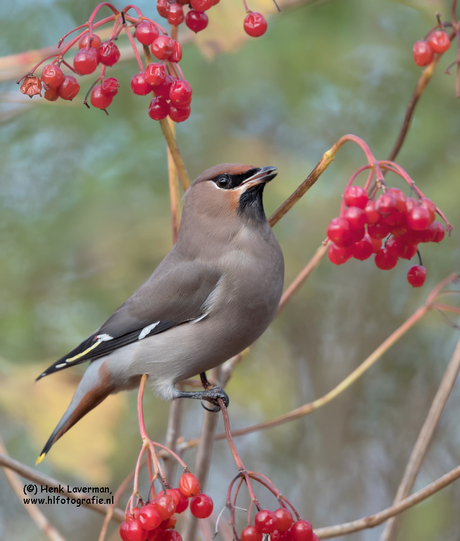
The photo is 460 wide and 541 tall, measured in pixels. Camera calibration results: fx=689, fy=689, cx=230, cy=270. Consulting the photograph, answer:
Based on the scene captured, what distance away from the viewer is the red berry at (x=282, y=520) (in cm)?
163

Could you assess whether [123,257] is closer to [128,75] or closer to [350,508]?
[128,75]

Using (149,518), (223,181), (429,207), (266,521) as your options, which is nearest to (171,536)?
(149,518)

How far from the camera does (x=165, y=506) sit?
166 centimetres

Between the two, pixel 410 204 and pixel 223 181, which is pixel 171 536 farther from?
pixel 223 181

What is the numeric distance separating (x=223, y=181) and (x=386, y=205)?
3.99 ft

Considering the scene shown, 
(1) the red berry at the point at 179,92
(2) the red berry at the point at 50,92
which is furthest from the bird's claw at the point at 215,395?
(2) the red berry at the point at 50,92

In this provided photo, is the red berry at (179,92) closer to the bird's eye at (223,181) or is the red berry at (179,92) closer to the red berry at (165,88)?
the red berry at (165,88)

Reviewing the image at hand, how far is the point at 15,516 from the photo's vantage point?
5.21m

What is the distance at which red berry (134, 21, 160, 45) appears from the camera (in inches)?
71.7

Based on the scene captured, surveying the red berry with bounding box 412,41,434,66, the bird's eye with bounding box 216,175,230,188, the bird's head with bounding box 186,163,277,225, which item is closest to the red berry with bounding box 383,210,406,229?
the red berry with bounding box 412,41,434,66

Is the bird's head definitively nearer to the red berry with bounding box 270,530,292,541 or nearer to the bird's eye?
the bird's eye

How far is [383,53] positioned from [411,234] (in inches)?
116

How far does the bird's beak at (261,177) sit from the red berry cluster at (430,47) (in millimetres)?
698

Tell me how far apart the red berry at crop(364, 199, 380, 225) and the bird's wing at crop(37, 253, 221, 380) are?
109 cm
